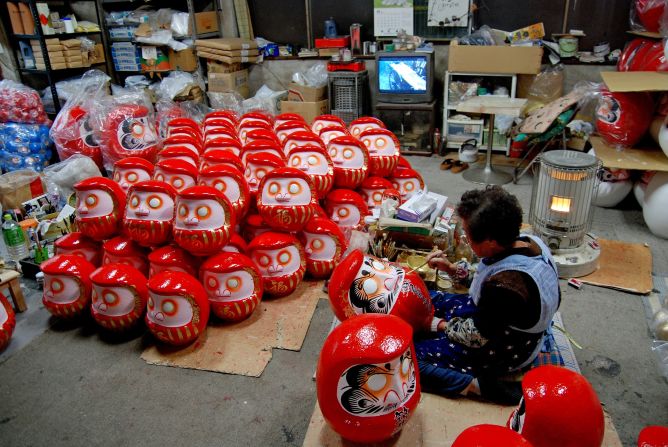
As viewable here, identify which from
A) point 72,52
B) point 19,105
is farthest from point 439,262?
point 72,52

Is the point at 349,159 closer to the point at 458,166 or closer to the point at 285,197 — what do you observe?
the point at 285,197

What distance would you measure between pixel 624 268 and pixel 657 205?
81 cm

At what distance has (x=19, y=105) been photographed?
212 inches

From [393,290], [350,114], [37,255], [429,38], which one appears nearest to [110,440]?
[393,290]

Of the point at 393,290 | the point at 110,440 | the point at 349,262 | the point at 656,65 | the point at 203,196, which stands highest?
the point at 656,65

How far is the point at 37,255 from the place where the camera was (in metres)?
3.66

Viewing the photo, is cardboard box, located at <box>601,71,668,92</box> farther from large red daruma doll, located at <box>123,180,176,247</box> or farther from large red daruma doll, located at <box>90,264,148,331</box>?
large red daruma doll, located at <box>90,264,148,331</box>

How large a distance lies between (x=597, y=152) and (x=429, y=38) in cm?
271

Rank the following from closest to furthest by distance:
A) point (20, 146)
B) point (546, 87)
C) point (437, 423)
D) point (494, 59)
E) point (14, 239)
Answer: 1. point (437, 423)
2. point (14, 239)
3. point (20, 146)
4. point (494, 59)
5. point (546, 87)

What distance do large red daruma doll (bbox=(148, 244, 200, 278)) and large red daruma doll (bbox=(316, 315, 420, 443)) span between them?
1.38 metres

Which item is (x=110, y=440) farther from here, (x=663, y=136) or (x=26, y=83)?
(x=26, y=83)

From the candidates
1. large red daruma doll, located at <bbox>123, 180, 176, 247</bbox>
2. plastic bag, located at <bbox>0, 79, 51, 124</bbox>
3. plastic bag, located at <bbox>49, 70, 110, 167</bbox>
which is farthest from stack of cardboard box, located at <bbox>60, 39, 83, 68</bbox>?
large red daruma doll, located at <bbox>123, 180, 176, 247</bbox>

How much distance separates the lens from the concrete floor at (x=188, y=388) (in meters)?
2.33

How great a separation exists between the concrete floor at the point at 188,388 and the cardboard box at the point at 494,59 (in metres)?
3.08
